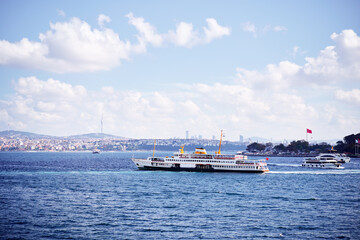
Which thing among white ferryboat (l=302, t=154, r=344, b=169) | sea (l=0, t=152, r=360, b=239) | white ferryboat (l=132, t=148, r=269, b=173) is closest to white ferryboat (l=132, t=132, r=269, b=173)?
white ferryboat (l=132, t=148, r=269, b=173)

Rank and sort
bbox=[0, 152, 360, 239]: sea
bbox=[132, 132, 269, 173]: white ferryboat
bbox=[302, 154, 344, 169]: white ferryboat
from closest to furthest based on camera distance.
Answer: bbox=[0, 152, 360, 239]: sea, bbox=[132, 132, 269, 173]: white ferryboat, bbox=[302, 154, 344, 169]: white ferryboat

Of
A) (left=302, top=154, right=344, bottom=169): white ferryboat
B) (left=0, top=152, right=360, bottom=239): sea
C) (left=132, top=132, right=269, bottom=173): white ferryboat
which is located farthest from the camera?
(left=302, top=154, right=344, bottom=169): white ferryboat

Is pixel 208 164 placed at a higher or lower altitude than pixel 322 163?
higher

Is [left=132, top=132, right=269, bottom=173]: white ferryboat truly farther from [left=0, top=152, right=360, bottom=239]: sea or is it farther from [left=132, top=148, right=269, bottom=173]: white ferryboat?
[left=0, top=152, right=360, bottom=239]: sea

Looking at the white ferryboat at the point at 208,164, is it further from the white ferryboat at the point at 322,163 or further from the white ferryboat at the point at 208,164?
the white ferryboat at the point at 322,163

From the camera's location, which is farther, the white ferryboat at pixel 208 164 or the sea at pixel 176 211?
the white ferryboat at pixel 208 164

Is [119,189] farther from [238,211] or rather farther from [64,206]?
[238,211]

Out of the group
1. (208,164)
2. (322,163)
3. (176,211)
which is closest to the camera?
(176,211)

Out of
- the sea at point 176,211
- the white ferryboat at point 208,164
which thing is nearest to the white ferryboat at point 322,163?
the white ferryboat at point 208,164

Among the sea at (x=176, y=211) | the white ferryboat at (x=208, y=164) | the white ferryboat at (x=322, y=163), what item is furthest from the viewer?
the white ferryboat at (x=322, y=163)

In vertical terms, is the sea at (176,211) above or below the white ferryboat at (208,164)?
below

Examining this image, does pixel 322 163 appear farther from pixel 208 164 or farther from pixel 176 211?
pixel 176 211

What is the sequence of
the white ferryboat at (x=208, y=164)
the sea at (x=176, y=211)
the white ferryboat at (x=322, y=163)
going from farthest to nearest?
1. the white ferryboat at (x=322, y=163)
2. the white ferryboat at (x=208, y=164)
3. the sea at (x=176, y=211)

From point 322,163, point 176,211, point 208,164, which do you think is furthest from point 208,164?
point 176,211
